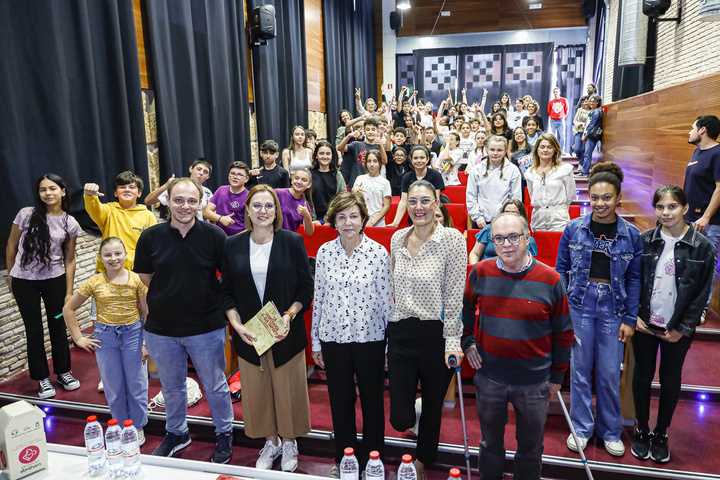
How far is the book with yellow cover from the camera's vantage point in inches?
92.2

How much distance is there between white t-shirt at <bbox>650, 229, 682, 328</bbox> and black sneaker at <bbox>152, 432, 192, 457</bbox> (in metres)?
2.56

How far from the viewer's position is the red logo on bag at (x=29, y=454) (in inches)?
65.7

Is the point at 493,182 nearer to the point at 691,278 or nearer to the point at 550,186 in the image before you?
the point at 550,186

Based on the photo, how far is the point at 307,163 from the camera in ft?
16.4

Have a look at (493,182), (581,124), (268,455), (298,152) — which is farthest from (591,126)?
(268,455)

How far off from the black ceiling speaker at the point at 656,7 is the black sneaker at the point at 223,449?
7.34 meters

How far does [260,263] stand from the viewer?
236 cm

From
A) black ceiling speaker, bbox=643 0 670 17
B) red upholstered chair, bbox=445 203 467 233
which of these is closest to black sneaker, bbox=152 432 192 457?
red upholstered chair, bbox=445 203 467 233

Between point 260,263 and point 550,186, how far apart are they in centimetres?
251

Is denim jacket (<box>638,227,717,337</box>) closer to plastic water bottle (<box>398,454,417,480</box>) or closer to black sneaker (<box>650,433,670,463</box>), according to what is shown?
black sneaker (<box>650,433,670,463</box>)

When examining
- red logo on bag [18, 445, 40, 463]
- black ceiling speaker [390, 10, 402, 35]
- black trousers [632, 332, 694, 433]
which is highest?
black ceiling speaker [390, 10, 402, 35]

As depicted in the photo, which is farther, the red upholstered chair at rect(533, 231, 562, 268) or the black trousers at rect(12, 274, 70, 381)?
the red upholstered chair at rect(533, 231, 562, 268)

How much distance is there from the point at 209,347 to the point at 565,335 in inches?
65.7

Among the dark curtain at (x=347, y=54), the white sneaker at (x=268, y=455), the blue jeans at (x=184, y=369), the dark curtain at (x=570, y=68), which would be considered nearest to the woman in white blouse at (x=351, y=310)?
the white sneaker at (x=268, y=455)
